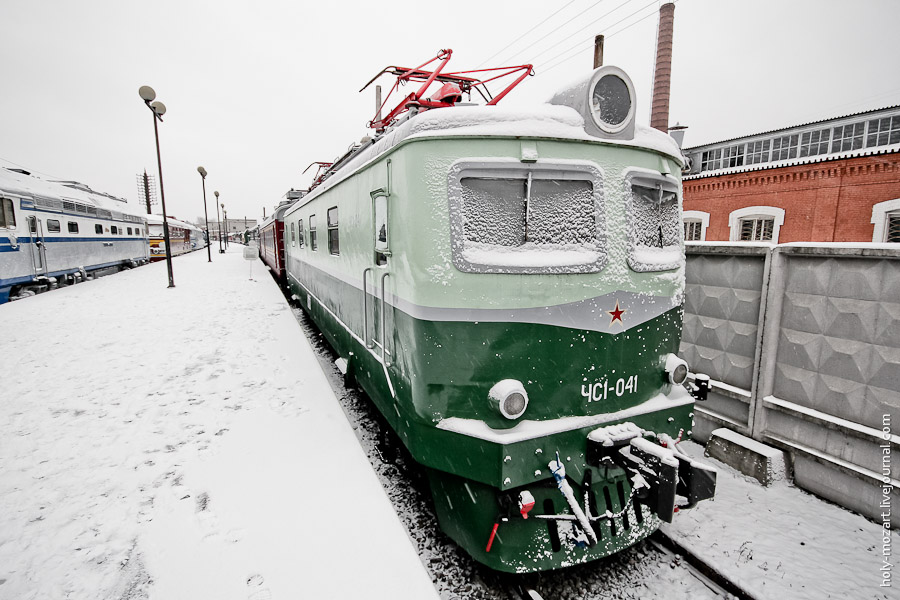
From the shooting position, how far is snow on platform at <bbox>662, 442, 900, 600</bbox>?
2.82 meters

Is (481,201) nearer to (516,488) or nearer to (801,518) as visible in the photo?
(516,488)

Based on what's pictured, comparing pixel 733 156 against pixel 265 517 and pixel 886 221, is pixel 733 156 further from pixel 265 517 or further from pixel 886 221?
pixel 265 517

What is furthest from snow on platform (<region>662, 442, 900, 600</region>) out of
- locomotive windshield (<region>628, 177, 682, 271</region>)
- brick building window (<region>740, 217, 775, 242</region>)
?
brick building window (<region>740, 217, 775, 242</region>)

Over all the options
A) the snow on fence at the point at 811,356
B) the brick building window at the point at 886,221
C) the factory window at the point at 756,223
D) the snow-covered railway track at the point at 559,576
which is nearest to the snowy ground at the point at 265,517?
the snow-covered railway track at the point at 559,576

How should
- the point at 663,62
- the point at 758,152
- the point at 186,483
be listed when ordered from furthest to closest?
the point at 758,152, the point at 663,62, the point at 186,483

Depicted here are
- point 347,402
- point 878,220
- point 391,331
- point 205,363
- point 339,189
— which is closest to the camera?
point 391,331

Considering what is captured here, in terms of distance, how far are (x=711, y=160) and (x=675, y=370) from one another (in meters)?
21.9

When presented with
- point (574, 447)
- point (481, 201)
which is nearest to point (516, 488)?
point (574, 447)

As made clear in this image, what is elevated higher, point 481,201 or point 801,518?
point 481,201

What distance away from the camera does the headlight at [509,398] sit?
260 centimetres

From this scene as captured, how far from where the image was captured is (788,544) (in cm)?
319

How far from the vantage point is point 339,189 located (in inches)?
201

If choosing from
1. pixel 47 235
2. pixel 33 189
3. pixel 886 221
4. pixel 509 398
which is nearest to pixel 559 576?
pixel 509 398

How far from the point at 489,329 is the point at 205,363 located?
19.6 ft
